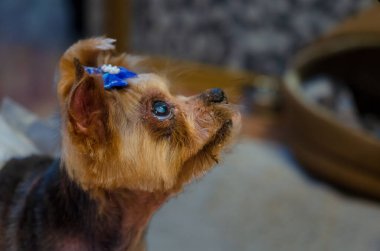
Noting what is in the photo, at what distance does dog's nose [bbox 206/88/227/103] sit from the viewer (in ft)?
2.82

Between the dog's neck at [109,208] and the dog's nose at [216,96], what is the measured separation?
5.5 inches

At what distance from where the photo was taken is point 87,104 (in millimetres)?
722

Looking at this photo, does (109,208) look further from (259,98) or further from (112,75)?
(259,98)

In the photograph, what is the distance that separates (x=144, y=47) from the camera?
2.49 meters

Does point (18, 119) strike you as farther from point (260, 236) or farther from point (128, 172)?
point (260, 236)

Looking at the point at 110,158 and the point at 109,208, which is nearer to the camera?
the point at 110,158

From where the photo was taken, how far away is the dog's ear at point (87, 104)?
708 mm

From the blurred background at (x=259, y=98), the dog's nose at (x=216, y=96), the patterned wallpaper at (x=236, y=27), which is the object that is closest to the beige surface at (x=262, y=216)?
the blurred background at (x=259, y=98)

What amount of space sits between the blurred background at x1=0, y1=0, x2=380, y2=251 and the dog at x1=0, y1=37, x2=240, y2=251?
115 mm

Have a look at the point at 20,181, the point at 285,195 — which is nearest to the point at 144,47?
the point at 285,195

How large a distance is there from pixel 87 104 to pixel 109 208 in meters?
0.20

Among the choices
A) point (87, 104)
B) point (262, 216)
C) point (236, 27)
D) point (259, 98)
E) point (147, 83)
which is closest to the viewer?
point (87, 104)

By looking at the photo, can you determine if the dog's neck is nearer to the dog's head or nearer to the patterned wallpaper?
the dog's head

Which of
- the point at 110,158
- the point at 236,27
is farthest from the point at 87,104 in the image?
the point at 236,27
